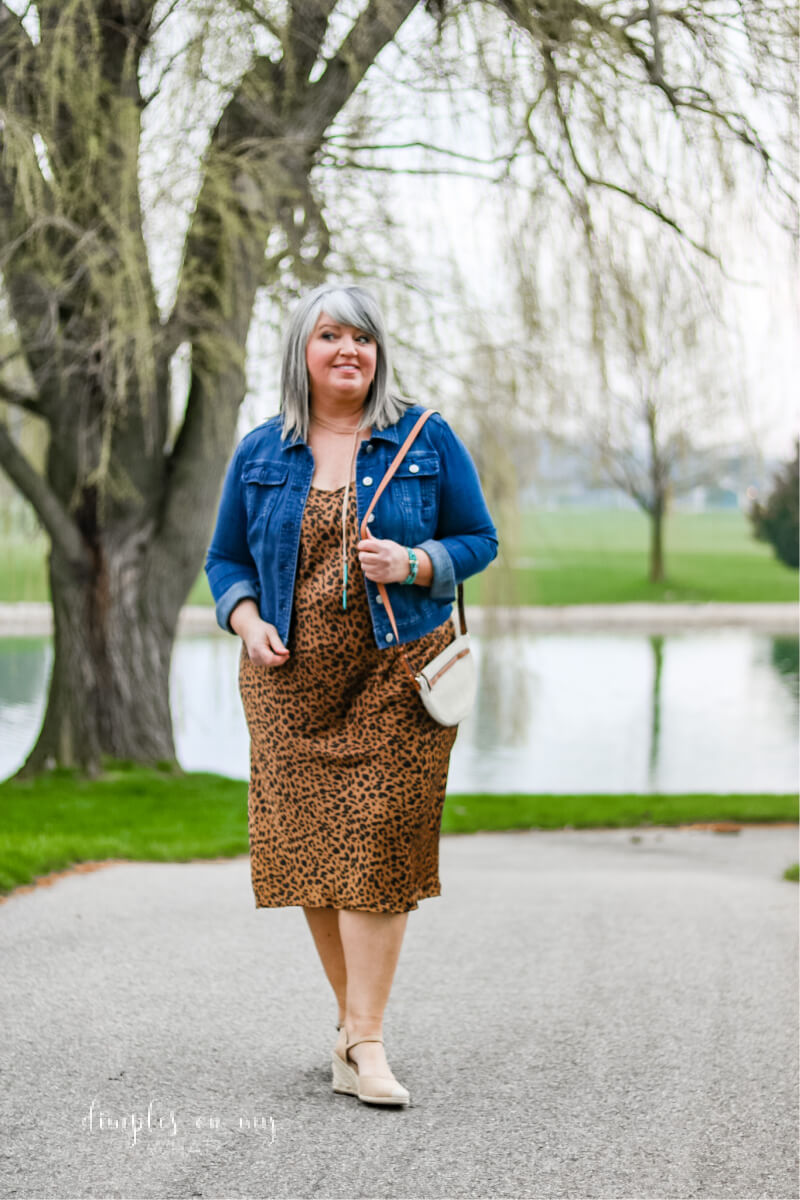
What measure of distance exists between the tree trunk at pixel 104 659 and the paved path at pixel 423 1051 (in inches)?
161

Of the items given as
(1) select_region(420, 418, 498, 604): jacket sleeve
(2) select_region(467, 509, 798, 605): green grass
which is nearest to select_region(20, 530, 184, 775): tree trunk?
(1) select_region(420, 418, 498, 604): jacket sleeve

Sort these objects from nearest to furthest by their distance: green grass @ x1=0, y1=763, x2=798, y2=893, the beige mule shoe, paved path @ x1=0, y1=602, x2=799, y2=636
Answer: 1. the beige mule shoe
2. green grass @ x1=0, y1=763, x2=798, y2=893
3. paved path @ x1=0, y1=602, x2=799, y2=636

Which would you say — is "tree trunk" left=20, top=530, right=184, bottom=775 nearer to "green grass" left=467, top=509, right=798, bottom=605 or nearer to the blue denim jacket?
the blue denim jacket

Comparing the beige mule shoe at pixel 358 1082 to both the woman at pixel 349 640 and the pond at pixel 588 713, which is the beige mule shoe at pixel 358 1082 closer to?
the woman at pixel 349 640

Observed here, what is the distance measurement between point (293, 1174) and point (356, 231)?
21.7 ft

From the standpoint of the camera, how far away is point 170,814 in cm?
845

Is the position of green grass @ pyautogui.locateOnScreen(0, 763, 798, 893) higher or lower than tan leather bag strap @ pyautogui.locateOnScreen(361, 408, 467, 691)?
lower

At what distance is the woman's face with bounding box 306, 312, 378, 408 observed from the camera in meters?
2.86

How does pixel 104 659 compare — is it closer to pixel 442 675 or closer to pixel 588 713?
→ pixel 442 675

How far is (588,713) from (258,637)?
995 inches

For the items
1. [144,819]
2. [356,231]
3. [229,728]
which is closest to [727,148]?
[356,231]

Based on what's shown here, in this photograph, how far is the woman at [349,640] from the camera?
9.29 ft

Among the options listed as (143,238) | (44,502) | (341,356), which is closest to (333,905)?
(341,356)

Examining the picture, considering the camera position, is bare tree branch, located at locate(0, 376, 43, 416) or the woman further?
bare tree branch, located at locate(0, 376, 43, 416)
